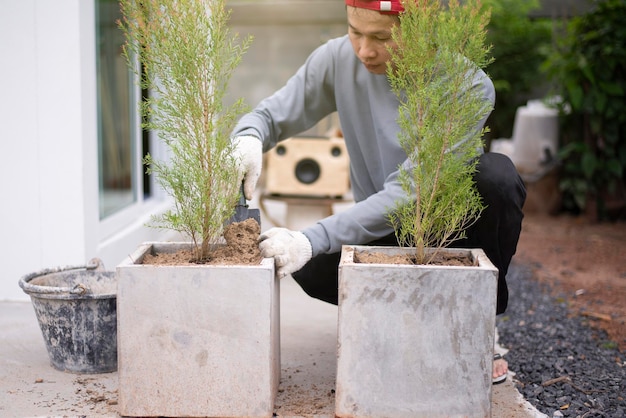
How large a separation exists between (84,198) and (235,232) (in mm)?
1424

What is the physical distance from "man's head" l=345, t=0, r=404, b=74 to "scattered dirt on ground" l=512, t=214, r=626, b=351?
177 centimetres

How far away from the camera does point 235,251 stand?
7.41 ft

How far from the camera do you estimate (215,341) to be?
211 centimetres

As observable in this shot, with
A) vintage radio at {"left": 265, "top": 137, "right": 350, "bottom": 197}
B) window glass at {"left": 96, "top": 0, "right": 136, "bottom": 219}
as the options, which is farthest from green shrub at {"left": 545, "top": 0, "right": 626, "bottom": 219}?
window glass at {"left": 96, "top": 0, "right": 136, "bottom": 219}

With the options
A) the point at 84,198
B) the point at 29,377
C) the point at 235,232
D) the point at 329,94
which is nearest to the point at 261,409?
the point at 235,232

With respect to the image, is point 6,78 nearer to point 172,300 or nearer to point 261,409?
point 172,300

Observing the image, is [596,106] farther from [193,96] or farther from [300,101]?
[193,96]

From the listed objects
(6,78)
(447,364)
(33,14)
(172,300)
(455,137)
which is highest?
(33,14)

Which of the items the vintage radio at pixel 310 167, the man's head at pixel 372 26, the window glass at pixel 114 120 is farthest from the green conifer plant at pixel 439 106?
the vintage radio at pixel 310 167

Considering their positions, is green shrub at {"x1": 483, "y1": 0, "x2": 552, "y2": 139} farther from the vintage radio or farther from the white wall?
the white wall

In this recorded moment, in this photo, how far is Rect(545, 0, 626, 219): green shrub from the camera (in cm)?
657

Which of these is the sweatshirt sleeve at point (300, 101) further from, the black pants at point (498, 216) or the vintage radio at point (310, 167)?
the vintage radio at point (310, 167)

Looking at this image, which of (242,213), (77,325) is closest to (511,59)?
(242,213)

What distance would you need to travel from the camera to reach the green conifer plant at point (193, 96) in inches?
84.1
